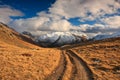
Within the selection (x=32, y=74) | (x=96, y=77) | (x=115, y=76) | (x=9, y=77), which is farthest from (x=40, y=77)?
(x=115, y=76)

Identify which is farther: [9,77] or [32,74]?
[32,74]

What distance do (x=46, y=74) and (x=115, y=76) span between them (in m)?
11.3

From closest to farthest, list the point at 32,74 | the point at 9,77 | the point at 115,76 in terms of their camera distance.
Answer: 1. the point at 9,77
2. the point at 32,74
3. the point at 115,76

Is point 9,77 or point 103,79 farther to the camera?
point 103,79

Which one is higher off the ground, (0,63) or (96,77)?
(0,63)

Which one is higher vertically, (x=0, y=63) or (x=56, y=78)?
(x=0, y=63)

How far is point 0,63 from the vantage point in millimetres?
38562

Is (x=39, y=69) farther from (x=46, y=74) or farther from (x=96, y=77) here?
(x=96, y=77)

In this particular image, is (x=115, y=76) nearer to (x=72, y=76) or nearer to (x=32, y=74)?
(x=72, y=76)

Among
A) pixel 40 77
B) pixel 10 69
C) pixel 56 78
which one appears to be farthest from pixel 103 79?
pixel 10 69

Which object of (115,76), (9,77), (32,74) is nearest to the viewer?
(9,77)

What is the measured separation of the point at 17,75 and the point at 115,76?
626 inches

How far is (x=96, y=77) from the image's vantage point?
34281 mm

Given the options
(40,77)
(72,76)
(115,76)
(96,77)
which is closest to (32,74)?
(40,77)
